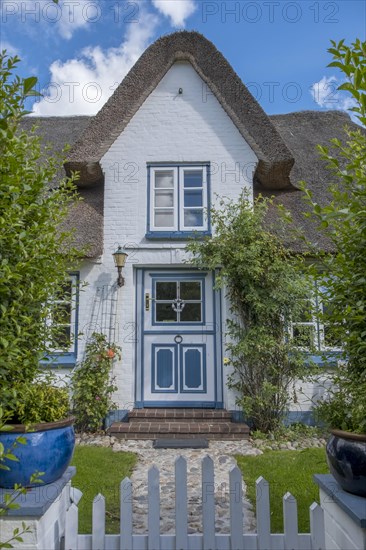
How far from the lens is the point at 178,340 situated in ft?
24.8

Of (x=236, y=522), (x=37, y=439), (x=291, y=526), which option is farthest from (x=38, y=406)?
(x=291, y=526)

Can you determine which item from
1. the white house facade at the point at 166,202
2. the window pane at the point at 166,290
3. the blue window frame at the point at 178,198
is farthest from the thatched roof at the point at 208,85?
the window pane at the point at 166,290

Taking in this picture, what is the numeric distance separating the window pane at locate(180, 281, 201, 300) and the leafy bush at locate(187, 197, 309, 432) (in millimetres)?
601

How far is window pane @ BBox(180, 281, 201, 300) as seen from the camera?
7.73 m

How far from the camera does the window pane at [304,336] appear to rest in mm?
7016

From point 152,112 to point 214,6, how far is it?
207 centimetres

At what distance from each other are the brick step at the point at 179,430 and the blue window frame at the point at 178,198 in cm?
330

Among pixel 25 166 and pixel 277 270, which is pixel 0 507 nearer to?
pixel 25 166

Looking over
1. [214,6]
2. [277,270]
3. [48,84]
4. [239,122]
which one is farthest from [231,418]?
[214,6]

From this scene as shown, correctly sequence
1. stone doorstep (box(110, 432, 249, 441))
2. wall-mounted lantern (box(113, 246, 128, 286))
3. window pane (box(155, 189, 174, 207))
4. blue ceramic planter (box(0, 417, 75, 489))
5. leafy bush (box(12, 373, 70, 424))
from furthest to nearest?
window pane (box(155, 189, 174, 207)), wall-mounted lantern (box(113, 246, 128, 286)), stone doorstep (box(110, 432, 249, 441)), leafy bush (box(12, 373, 70, 424)), blue ceramic planter (box(0, 417, 75, 489))

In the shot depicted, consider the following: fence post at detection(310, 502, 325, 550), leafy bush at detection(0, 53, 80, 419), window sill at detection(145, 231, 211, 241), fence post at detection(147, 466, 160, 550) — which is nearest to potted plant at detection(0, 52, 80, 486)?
leafy bush at detection(0, 53, 80, 419)

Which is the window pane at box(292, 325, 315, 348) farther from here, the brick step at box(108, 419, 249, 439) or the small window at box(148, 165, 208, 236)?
the small window at box(148, 165, 208, 236)

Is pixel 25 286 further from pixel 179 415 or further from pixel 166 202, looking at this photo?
pixel 166 202

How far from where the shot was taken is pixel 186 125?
26.6 ft
